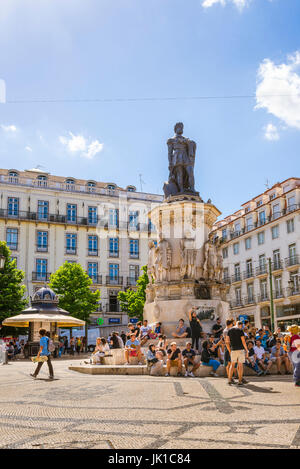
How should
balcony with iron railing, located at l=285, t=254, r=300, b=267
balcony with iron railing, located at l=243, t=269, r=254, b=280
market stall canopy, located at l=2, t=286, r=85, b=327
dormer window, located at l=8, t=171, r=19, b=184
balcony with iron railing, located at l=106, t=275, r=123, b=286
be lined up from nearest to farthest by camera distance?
market stall canopy, located at l=2, t=286, r=85, b=327
balcony with iron railing, located at l=285, t=254, r=300, b=267
balcony with iron railing, located at l=243, t=269, r=254, b=280
dormer window, located at l=8, t=171, r=19, b=184
balcony with iron railing, located at l=106, t=275, r=123, b=286

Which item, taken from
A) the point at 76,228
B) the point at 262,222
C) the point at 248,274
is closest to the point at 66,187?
the point at 76,228

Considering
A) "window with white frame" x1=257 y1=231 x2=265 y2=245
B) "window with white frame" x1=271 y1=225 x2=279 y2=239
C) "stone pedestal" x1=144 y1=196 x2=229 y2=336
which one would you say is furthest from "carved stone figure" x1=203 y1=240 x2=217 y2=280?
"window with white frame" x1=257 y1=231 x2=265 y2=245

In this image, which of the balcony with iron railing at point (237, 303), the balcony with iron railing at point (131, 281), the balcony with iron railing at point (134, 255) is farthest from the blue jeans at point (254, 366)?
the balcony with iron railing at point (134, 255)

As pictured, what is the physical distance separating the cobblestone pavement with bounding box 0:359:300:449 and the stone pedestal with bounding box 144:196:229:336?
5.62m

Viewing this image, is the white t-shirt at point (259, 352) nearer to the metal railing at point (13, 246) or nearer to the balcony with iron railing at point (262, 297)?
the balcony with iron railing at point (262, 297)

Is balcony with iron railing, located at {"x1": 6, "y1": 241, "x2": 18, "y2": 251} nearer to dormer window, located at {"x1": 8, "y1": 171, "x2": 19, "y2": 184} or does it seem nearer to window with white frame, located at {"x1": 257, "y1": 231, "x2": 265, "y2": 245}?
dormer window, located at {"x1": 8, "y1": 171, "x2": 19, "y2": 184}

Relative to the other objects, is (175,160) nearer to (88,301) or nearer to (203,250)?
(203,250)

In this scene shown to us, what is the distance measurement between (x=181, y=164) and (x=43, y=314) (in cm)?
1201

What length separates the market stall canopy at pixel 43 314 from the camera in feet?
77.6

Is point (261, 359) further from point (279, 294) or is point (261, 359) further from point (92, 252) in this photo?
point (92, 252)

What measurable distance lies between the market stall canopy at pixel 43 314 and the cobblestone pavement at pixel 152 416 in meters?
14.4

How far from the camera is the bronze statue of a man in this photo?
1748 centimetres

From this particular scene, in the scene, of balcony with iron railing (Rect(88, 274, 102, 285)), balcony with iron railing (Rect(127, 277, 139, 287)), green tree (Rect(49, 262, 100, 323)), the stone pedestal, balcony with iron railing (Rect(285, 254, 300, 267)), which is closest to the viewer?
the stone pedestal
